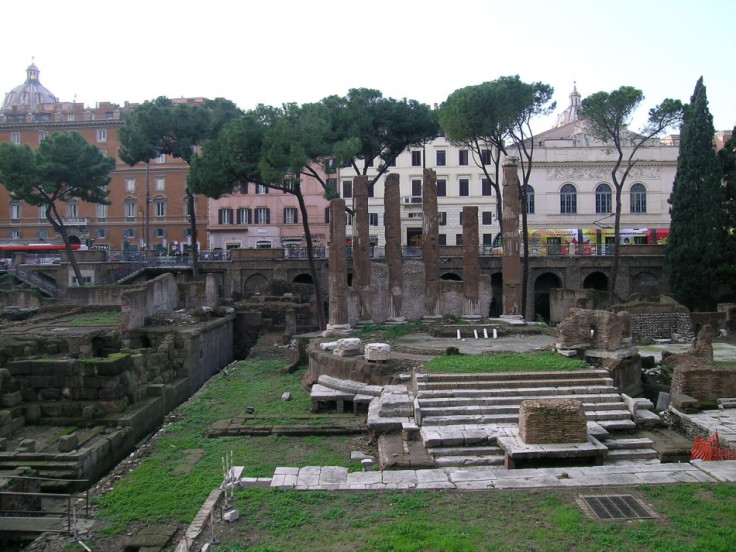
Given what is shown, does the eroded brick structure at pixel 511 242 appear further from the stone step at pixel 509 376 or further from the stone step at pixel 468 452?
the stone step at pixel 468 452

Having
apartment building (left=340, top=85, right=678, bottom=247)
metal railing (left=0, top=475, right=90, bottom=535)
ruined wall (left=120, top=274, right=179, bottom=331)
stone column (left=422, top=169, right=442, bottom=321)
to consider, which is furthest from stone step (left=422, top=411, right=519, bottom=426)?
apartment building (left=340, top=85, right=678, bottom=247)

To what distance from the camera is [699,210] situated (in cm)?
3284

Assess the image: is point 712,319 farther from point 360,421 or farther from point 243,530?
point 243,530

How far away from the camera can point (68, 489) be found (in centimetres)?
1088

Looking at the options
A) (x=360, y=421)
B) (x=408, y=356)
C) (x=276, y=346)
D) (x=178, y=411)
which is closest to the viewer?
(x=360, y=421)

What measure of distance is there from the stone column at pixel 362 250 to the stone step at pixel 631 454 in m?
12.7

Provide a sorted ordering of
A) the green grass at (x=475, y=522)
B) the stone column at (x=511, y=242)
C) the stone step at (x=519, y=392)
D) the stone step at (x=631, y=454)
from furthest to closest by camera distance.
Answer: the stone column at (x=511, y=242) → the stone step at (x=519, y=392) → the stone step at (x=631, y=454) → the green grass at (x=475, y=522)

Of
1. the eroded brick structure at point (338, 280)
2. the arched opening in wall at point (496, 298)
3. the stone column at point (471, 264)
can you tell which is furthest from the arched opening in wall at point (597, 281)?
the eroded brick structure at point (338, 280)

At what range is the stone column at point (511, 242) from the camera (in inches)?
874

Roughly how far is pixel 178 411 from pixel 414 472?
8.15 metres

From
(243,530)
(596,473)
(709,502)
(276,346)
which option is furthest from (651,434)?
(276,346)

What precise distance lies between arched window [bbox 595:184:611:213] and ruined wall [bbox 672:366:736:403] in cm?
3220

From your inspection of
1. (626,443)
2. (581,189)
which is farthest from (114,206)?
(626,443)

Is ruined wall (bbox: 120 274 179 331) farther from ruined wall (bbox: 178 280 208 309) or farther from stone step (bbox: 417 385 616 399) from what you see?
stone step (bbox: 417 385 616 399)
